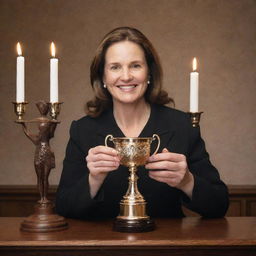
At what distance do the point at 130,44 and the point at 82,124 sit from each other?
0.47 m

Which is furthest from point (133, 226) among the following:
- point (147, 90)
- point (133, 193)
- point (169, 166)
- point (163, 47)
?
point (163, 47)

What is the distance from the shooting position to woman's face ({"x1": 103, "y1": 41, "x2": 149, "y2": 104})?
2.85 metres

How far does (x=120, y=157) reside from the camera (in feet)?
7.97

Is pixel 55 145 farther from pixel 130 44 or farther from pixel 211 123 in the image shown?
pixel 130 44

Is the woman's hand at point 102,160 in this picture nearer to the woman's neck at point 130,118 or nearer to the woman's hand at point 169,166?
the woman's hand at point 169,166

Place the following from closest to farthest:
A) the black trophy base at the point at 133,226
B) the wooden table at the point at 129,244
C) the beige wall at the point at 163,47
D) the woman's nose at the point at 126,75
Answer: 1. the wooden table at the point at 129,244
2. the black trophy base at the point at 133,226
3. the woman's nose at the point at 126,75
4. the beige wall at the point at 163,47

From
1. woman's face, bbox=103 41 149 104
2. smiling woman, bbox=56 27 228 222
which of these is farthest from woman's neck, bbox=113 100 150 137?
woman's face, bbox=103 41 149 104

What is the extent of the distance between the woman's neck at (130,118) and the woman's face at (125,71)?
11 cm

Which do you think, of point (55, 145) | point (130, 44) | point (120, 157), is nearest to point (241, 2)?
point (55, 145)

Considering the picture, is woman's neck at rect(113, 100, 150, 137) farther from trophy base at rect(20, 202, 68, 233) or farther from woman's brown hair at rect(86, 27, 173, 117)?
trophy base at rect(20, 202, 68, 233)

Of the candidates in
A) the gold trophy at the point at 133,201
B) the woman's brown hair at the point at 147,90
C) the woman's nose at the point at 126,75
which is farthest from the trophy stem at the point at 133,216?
the woman's brown hair at the point at 147,90

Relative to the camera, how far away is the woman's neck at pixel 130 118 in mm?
3016

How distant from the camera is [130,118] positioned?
9.95ft

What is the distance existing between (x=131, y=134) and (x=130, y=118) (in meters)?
0.09
